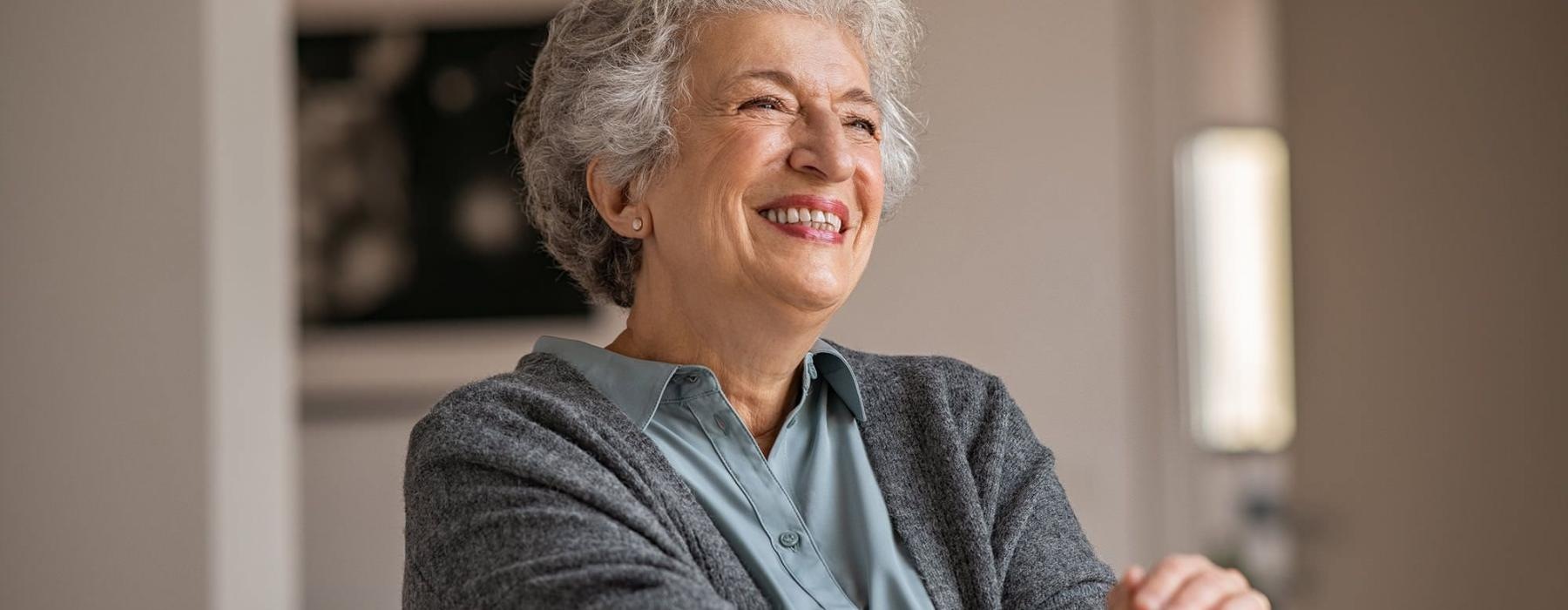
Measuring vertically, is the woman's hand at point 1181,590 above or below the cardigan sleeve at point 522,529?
below

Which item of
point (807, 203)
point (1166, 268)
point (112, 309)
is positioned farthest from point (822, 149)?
point (1166, 268)

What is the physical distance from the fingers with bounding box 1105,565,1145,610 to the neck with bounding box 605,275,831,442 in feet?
1.29

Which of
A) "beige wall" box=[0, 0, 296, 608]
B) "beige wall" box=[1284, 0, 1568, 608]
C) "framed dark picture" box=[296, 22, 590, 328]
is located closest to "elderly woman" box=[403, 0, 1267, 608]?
"beige wall" box=[0, 0, 296, 608]

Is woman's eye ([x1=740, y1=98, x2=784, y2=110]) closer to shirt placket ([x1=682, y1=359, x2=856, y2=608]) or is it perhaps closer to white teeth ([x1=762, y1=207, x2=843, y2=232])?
white teeth ([x1=762, y1=207, x2=843, y2=232])

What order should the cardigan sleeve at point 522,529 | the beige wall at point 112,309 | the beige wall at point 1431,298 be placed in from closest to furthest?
the cardigan sleeve at point 522,529 → the beige wall at point 112,309 → the beige wall at point 1431,298

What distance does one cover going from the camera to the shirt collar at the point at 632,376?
130 centimetres

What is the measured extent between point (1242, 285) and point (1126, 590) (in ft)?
9.46

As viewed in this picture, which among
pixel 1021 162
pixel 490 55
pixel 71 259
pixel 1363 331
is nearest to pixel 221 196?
pixel 71 259

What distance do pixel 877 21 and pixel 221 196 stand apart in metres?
1.49

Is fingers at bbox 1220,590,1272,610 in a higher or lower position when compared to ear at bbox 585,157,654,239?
lower

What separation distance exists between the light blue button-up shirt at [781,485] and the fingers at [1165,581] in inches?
8.6

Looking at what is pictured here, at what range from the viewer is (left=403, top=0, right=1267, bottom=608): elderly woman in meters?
1.16

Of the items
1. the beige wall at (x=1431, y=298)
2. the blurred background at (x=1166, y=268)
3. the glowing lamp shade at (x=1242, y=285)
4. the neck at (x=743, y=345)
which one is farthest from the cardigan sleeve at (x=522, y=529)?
the glowing lamp shade at (x=1242, y=285)

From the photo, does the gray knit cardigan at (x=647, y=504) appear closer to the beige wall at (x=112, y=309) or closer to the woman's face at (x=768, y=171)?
the woman's face at (x=768, y=171)
